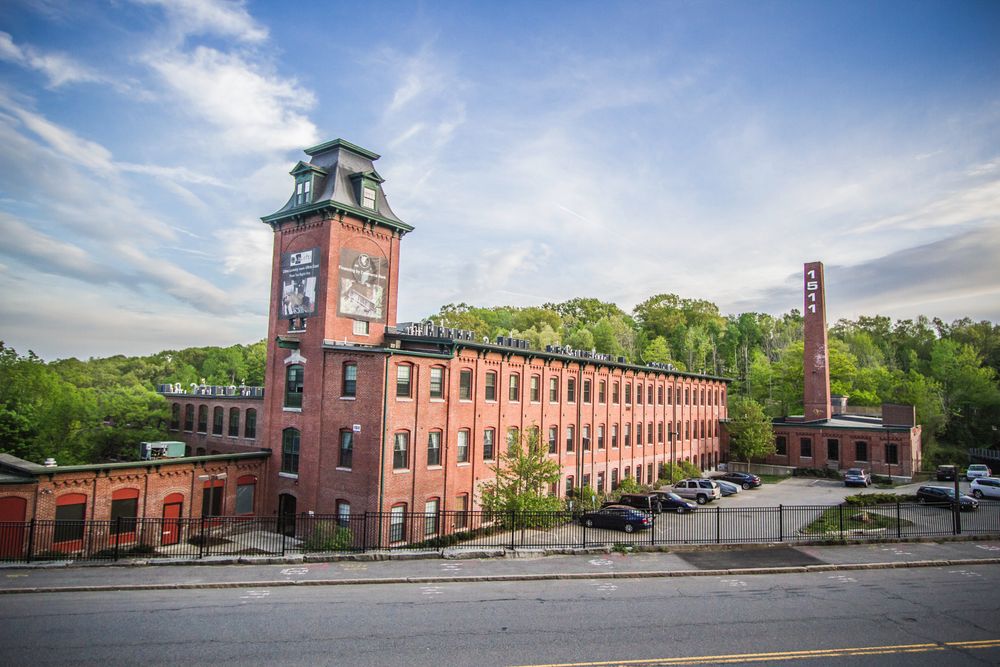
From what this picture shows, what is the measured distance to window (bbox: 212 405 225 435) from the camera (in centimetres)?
3994

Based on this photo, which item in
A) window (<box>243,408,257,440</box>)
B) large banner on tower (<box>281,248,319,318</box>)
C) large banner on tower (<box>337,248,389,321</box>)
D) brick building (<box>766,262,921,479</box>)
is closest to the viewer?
large banner on tower (<box>281,248,319,318</box>)

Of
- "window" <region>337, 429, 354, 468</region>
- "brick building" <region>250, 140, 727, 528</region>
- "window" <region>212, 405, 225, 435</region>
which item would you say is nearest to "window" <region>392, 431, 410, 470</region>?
"brick building" <region>250, 140, 727, 528</region>

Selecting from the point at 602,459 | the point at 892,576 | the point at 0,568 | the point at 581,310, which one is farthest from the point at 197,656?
the point at 581,310

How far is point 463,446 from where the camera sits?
32.0 meters

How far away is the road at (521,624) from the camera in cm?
1196

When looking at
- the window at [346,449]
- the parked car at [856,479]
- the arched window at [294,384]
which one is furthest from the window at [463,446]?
the parked car at [856,479]

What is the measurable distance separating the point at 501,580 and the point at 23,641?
37.6 feet

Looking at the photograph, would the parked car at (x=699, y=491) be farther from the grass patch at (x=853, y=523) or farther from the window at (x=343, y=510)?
the window at (x=343, y=510)

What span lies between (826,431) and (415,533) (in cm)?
4455

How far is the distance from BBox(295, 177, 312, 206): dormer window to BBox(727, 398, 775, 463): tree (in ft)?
149

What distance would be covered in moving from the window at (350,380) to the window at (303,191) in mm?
10022

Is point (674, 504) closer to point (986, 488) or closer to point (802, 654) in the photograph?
point (986, 488)

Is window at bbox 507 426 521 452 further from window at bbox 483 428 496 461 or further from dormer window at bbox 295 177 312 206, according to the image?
dormer window at bbox 295 177 312 206

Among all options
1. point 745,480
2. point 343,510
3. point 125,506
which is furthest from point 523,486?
point 745,480
